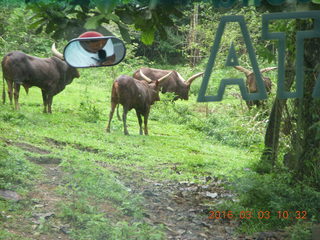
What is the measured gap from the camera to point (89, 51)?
4.25m

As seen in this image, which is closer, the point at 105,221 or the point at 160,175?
the point at 105,221

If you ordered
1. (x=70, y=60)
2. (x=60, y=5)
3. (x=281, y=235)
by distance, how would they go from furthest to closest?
(x=281, y=235) → (x=60, y=5) → (x=70, y=60)

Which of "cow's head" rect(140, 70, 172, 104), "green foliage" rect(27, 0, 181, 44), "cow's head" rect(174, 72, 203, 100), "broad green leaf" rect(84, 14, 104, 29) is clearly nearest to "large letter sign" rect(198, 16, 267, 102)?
"green foliage" rect(27, 0, 181, 44)

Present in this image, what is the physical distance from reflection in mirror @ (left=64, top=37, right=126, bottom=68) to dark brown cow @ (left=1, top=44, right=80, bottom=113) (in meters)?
0.85

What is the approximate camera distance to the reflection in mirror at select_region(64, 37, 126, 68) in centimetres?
421

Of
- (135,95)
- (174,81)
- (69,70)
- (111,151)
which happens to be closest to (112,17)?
(69,70)

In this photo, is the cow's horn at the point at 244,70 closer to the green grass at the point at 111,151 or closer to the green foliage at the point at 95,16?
the green grass at the point at 111,151

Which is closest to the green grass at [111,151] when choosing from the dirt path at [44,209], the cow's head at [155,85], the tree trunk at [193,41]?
the dirt path at [44,209]

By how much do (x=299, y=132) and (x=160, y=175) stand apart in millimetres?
1475

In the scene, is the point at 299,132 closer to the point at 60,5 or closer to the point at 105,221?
the point at 105,221

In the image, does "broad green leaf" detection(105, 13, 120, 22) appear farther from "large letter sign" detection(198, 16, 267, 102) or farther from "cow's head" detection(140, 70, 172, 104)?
"cow's head" detection(140, 70, 172, 104)

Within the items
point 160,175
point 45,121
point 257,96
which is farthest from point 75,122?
point 257,96

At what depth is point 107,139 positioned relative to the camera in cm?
588

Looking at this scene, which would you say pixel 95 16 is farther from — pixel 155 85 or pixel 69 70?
pixel 155 85
